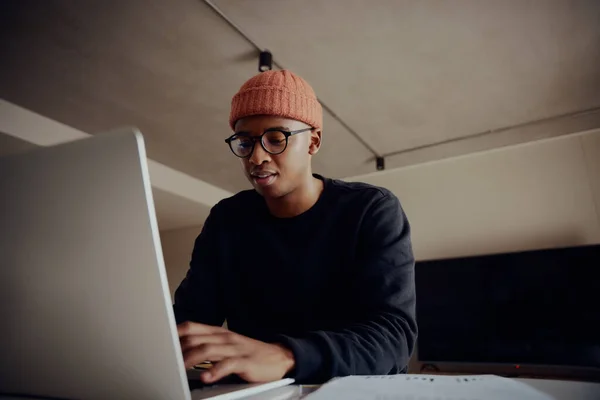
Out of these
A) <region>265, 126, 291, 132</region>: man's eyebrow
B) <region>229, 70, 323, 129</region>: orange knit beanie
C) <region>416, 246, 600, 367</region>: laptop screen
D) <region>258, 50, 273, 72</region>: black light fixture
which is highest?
<region>258, 50, 273, 72</region>: black light fixture

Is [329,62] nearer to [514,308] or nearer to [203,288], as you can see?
[203,288]

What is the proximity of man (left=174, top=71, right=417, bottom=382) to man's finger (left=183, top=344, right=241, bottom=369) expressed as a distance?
0.63 feet

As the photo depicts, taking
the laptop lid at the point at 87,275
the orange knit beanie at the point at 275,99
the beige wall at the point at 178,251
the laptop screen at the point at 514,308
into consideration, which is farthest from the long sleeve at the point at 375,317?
the beige wall at the point at 178,251

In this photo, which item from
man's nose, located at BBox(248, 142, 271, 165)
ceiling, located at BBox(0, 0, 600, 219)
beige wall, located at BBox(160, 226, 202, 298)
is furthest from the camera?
beige wall, located at BBox(160, 226, 202, 298)

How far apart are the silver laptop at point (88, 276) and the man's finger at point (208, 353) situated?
0.07m

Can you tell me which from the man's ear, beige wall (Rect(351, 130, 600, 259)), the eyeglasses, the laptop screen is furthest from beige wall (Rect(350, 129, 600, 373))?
the eyeglasses

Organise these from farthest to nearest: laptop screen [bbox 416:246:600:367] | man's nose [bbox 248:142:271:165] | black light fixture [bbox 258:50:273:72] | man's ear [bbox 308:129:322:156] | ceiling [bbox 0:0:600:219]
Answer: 1. laptop screen [bbox 416:246:600:367]
2. black light fixture [bbox 258:50:273:72]
3. ceiling [bbox 0:0:600:219]
4. man's ear [bbox 308:129:322:156]
5. man's nose [bbox 248:142:271:165]

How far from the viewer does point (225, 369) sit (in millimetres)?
427

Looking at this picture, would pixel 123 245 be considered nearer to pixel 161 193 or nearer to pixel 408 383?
A: pixel 408 383

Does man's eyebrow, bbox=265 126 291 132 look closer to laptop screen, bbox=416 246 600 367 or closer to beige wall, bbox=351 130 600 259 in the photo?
laptop screen, bbox=416 246 600 367

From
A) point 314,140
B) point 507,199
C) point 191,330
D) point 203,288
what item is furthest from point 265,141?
point 507,199

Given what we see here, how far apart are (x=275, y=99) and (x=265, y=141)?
4.9 inches

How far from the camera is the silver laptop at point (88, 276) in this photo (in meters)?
0.32

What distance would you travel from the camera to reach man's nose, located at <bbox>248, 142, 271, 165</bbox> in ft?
3.01
